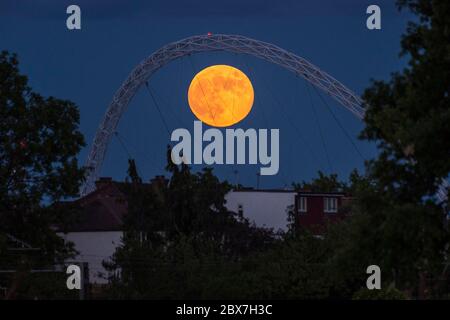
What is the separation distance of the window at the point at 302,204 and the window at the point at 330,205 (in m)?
2.23

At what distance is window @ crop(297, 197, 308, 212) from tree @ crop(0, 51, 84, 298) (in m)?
54.9

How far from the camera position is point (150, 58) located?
457 ft

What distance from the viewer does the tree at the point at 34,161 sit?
86.1 metres

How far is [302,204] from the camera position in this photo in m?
A: 142

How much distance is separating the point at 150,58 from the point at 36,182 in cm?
5355

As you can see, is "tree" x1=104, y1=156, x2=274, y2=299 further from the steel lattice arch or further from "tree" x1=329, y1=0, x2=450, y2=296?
"tree" x1=329, y1=0, x2=450, y2=296

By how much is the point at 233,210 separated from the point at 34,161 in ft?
155

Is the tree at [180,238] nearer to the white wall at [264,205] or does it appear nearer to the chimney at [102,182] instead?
the white wall at [264,205]

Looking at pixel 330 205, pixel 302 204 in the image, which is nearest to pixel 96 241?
pixel 302 204

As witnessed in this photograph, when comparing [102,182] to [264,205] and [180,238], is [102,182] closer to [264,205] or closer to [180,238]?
[264,205]

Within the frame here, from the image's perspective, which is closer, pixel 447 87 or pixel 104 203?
pixel 447 87

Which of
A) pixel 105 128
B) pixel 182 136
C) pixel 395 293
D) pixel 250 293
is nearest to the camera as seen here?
pixel 395 293
